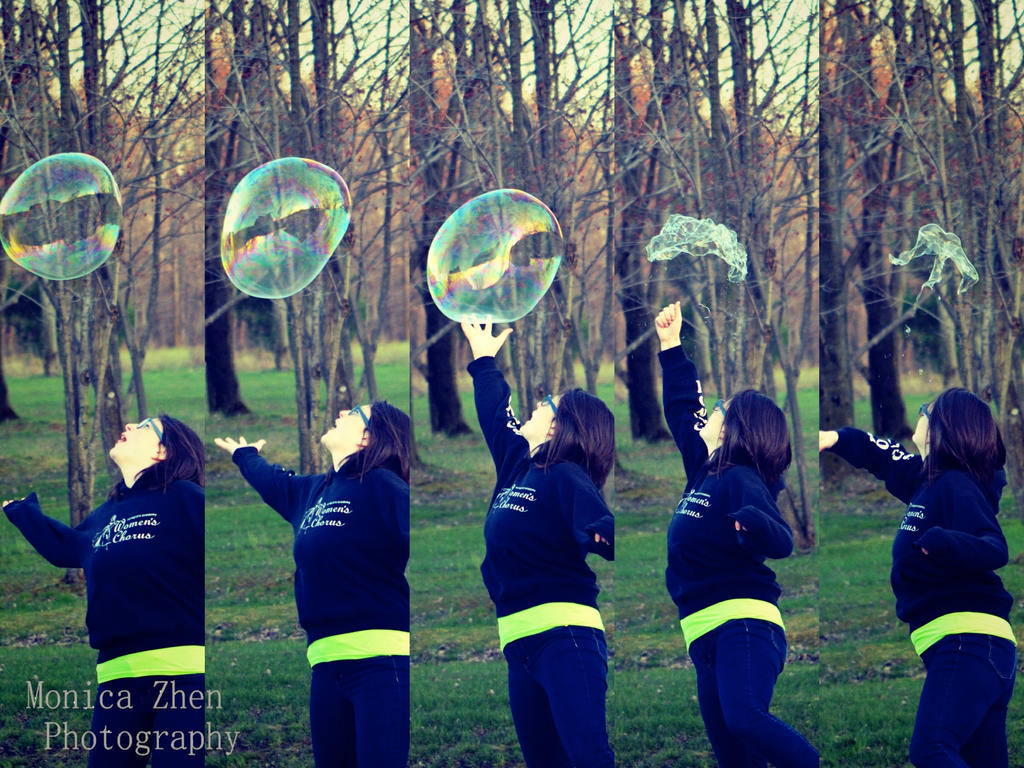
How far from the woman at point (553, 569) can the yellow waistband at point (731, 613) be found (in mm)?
440

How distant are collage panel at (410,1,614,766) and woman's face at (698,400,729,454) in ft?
2.17

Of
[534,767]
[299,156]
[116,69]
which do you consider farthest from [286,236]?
[534,767]

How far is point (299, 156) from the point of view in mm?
5641

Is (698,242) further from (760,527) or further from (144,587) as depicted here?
(144,587)

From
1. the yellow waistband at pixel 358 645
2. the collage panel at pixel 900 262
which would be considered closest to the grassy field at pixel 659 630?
the collage panel at pixel 900 262

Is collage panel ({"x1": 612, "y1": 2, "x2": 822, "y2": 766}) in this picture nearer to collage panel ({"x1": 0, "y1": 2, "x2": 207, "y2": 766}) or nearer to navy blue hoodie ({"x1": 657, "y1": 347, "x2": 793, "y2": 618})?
navy blue hoodie ({"x1": 657, "y1": 347, "x2": 793, "y2": 618})

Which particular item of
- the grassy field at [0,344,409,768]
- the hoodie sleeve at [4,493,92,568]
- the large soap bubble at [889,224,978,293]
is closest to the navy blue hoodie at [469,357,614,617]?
the grassy field at [0,344,409,768]

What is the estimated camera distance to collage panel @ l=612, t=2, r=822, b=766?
5582 mm

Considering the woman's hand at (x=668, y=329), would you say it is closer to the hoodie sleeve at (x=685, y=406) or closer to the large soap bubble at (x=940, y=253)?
the hoodie sleeve at (x=685, y=406)

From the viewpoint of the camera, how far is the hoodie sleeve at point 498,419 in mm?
5086

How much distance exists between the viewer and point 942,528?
4465 millimetres

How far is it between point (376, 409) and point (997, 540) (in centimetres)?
269

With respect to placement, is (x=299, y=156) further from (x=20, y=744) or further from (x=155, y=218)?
(x=20, y=744)

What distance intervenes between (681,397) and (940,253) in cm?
186
